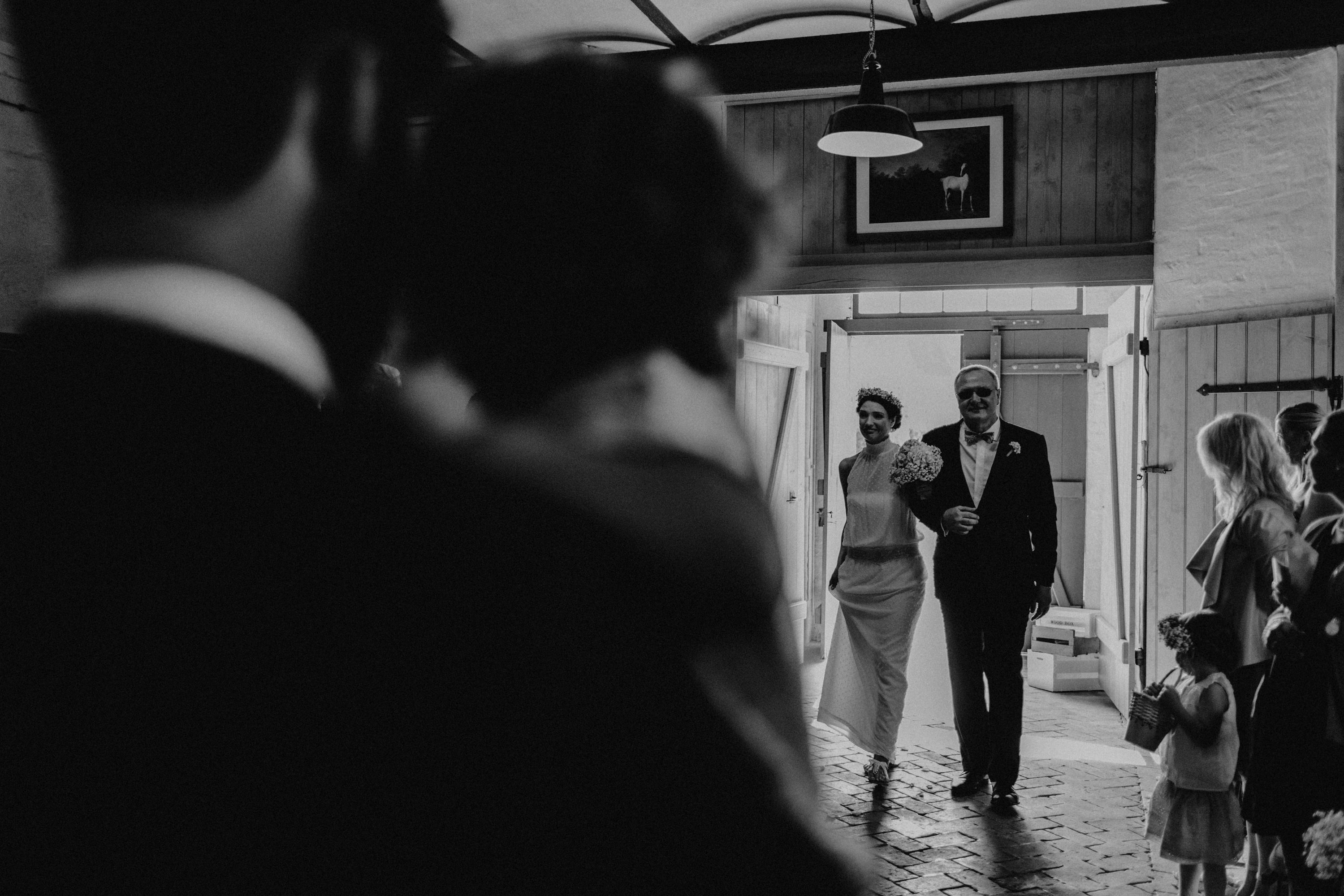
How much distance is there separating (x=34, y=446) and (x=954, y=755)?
5481mm

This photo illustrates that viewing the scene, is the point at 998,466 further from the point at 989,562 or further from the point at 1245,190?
the point at 1245,190

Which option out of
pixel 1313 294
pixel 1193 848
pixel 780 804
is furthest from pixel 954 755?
pixel 780 804

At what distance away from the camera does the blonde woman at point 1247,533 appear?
3018mm

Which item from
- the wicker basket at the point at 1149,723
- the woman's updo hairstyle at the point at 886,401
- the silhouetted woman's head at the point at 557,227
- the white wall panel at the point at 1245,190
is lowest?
the wicker basket at the point at 1149,723

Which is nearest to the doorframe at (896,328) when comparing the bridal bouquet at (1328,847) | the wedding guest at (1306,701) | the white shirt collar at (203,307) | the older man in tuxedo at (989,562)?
the older man in tuxedo at (989,562)

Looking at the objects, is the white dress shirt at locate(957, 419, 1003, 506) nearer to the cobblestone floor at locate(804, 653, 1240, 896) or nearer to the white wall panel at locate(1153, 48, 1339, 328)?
the white wall panel at locate(1153, 48, 1339, 328)

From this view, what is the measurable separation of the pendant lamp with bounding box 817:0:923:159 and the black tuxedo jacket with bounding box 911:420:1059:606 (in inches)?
52.5

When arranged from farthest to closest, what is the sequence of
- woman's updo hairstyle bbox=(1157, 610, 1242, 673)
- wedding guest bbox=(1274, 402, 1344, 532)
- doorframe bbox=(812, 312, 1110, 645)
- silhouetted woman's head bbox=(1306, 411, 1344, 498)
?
doorframe bbox=(812, 312, 1110, 645) → wedding guest bbox=(1274, 402, 1344, 532) → woman's updo hairstyle bbox=(1157, 610, 1242, 673) → silhouetted woman's head bbox=(1306, 411, 1344, 498)

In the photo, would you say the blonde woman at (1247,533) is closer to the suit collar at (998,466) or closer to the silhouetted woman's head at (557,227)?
the suit collar at (998,466)

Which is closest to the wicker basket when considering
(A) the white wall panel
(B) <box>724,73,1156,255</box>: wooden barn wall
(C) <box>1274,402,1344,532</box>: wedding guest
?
(C) <box>1274,402,1344,532</box>: wedding guest

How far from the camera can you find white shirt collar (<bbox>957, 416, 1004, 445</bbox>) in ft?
15.1

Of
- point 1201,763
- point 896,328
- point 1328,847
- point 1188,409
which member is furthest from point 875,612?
point 896,328

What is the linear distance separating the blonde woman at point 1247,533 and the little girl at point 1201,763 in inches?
2.6

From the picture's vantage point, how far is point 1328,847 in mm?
2195
